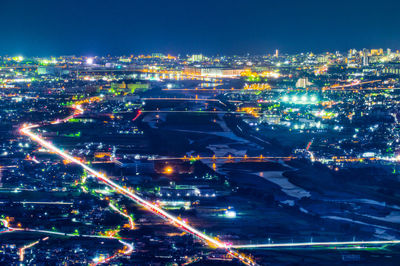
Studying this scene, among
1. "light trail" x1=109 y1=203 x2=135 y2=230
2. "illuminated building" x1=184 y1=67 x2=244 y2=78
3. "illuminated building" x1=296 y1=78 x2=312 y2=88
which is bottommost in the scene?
"light trail" x1=109 y1=203 x2=135 y2=230

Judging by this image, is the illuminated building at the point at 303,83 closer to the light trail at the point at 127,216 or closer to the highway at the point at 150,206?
the highway at the point at 150,206

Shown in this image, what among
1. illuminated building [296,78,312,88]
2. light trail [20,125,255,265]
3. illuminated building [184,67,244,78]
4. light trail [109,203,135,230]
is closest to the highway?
light trail [20,125,255,265]

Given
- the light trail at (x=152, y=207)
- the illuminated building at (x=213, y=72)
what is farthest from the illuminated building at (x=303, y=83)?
the light trail at (x=152, y=207)

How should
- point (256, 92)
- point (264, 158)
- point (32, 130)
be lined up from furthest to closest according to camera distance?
point (256, 92) → point (32, 130) → point (264, 158)

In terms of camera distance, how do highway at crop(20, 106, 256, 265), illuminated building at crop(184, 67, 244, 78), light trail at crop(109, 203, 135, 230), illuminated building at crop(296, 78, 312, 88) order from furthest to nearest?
illuminated building at crop(184, 67, 244, 78)
illuminated building at crop(296, 78, 312, 88)
light trail at crop(109, 203, 135, 230)
highway at crop(20, 106, 256, 265)

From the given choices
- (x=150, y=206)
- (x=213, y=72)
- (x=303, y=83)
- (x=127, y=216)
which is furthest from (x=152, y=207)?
(x=213, y=72)

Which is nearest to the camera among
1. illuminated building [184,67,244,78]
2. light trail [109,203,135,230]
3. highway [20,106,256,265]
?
highway [20,106,256,265]

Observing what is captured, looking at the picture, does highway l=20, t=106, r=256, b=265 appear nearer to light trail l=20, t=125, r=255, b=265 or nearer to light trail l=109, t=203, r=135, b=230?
light trail l=20, t=125, r=255, b=265

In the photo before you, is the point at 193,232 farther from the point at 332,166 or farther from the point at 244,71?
the point at 244,71

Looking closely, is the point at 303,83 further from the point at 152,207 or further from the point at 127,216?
the point at 127,216

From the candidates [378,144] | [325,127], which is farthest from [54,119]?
[378,144]

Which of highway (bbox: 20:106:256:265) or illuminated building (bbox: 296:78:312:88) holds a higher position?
illuminated building (bbox: 296:78:312:88)
